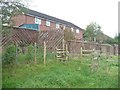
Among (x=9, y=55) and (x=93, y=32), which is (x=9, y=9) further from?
(x=93, y=32)

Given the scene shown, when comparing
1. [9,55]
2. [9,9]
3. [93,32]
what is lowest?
[9,55]

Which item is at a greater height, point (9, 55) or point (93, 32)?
point (93, 32)

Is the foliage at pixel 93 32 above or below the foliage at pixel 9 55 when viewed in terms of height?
above

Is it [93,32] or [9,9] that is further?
[93,32]

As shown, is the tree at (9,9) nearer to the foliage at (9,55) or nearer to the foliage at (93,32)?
the foliage at (9,55)

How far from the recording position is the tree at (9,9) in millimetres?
11445

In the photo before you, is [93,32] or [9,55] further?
[93,32]

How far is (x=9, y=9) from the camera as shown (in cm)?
1182

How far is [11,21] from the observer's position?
40.5 feet

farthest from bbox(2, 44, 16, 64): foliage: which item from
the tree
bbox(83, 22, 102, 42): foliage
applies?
bbox(83, 22, 102, 42): foliage

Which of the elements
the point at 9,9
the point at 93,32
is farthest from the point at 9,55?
the point at 93,32

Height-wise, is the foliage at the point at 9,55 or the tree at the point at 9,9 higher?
the tree at the point at 9,9

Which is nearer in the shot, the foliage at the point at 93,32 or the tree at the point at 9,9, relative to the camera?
the tree at the point at 9,9

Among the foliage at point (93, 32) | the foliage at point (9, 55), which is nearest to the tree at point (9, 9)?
the foliage at point (9, 55)
